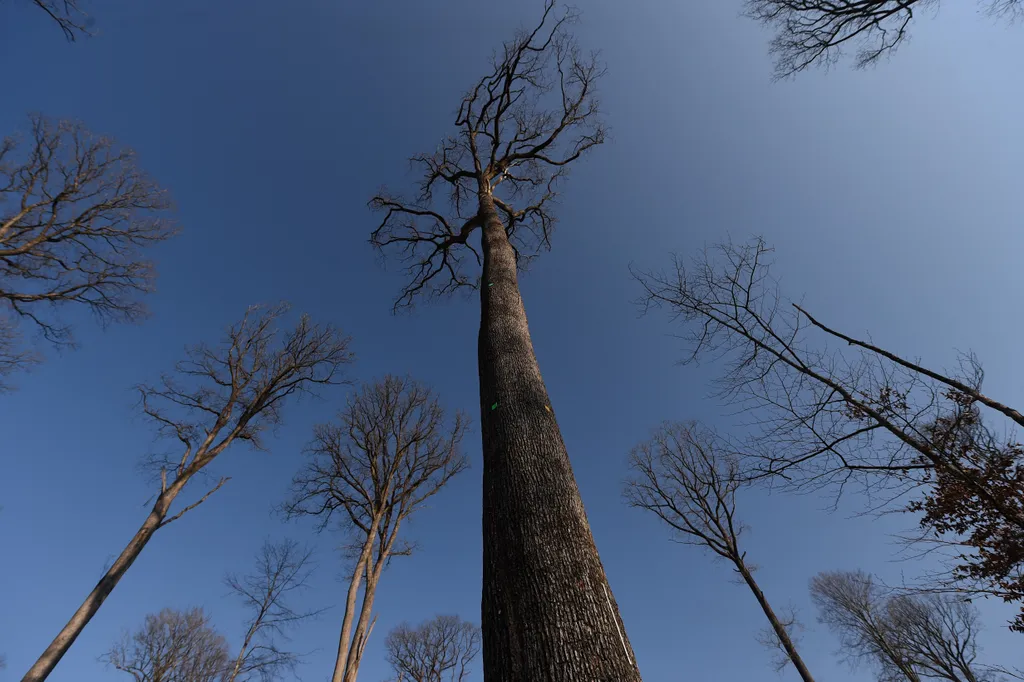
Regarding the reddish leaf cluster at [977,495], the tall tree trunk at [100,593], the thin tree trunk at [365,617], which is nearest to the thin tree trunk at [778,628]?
the reddish leaf cluster at [977,495]

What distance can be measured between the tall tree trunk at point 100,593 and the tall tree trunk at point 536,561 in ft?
24.9

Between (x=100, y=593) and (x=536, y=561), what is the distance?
8221 mm

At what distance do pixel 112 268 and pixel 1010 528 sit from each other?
630 inches

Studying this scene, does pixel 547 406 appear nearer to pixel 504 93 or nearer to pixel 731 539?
pixel 504 93

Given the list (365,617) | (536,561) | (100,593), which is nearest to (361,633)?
(365,617)

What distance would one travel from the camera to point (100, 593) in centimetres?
591

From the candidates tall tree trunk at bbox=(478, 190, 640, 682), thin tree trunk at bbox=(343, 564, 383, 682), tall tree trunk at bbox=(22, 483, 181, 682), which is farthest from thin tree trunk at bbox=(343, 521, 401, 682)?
tall tree trunk at bbox=(478, 190, 640, 682)

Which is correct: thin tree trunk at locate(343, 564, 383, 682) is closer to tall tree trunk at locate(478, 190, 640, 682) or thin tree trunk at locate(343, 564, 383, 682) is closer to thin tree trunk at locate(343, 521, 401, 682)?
thin tree trunk at locate(343, 521, 401, 682)

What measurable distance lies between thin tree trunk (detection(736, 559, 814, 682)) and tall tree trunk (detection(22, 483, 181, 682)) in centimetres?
1224

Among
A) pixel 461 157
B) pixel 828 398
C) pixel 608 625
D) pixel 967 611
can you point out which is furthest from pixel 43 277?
pixel 967 611

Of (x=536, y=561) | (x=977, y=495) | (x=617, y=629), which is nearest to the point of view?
(x=617, y=629)

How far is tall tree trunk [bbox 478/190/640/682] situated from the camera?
1.40m

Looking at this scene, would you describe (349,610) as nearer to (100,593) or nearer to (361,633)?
(361,633)

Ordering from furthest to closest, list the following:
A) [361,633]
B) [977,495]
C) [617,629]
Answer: [361,633], [977,495], [617,629]
